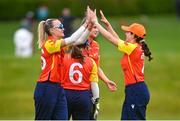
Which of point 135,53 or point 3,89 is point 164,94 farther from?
point 135,53

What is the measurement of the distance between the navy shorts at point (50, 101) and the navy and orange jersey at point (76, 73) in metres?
0.69

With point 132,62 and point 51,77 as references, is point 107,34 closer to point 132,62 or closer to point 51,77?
point 132,62

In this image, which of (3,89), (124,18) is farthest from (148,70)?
(124,18)

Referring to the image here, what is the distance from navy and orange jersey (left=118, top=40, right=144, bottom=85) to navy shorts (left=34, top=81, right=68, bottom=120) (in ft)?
3.76

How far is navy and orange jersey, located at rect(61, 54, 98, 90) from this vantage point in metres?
16.6

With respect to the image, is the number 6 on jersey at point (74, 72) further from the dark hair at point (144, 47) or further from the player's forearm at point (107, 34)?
the dark hair at point (144, 47)

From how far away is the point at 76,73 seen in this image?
16672mm

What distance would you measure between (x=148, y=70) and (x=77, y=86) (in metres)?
11.3

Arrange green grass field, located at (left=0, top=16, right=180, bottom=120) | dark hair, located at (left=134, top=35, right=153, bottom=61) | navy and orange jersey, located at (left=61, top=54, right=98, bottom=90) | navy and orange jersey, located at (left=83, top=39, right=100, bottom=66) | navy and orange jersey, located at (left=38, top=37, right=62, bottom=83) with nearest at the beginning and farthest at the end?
navy and orange jersey, located at (left=38, top=37, right=62, bottom=83) → dark hair, located at (left=134, top=35, right=153, bottom=61) → navy and orange jersey, located at (left=61, top=54, right=98, bottom=90) → navy and orange jersey, located at (left=83, top=39, right=100, bottom=66) → green grass field, located at (left=0, top=16, right=180, bottom=120)

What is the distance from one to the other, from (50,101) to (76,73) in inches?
44.6

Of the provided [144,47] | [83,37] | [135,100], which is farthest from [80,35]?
[135,100]

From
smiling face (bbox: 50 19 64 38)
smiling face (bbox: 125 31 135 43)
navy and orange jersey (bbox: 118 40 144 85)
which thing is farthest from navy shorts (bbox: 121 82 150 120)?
smiling face (bbox: 50 19 64 38)

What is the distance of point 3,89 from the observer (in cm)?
2694

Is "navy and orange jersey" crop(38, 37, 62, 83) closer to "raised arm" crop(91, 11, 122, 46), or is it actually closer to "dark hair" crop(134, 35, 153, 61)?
"raised arm" crop(91, 11, 122, 46)
